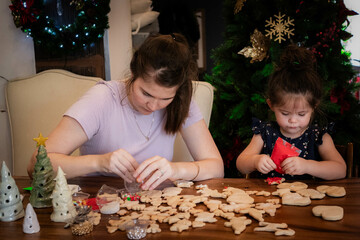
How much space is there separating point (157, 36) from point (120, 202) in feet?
2.47

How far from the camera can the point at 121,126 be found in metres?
1.67

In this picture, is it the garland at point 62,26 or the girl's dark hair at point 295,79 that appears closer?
the girl's dark hair at point 295,79

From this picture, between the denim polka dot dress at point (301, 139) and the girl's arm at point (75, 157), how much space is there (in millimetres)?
804

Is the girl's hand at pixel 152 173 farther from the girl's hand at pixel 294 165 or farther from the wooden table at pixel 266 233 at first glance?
the girl's hand at pixel 294 165

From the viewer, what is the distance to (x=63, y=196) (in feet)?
3.35

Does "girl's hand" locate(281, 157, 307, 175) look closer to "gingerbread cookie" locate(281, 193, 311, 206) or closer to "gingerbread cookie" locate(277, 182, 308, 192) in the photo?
"gingerbread cookie" locate(277, 182, 308, 192)

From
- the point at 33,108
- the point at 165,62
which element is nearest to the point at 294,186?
the point at 165,62

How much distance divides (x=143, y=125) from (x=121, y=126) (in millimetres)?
110

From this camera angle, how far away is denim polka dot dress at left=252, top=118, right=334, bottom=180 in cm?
168

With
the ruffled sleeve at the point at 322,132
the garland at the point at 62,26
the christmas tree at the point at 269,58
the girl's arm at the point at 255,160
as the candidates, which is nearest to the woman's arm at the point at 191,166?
the girl's arm at the point at 255,160

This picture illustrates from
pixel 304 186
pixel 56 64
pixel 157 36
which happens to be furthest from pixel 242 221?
pixel 56 64

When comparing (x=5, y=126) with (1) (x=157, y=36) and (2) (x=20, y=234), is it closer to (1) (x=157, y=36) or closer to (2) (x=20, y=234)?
(1) (x=157, y=36)

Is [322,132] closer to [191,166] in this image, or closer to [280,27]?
[191,166]

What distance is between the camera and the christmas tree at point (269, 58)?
230cm
